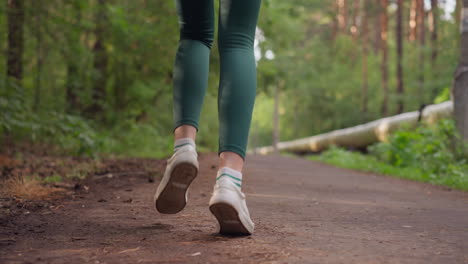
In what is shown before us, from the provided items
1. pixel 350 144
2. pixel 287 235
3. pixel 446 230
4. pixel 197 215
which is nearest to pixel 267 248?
pixel 287 235

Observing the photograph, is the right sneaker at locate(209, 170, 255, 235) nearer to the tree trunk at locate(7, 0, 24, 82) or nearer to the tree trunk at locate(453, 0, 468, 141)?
the tree trunk at locate(7, 0, 24, 82)

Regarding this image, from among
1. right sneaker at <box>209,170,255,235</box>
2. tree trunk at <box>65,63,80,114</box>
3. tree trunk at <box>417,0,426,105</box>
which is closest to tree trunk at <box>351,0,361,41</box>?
tree trunk at <box>417,0,426,105</box>

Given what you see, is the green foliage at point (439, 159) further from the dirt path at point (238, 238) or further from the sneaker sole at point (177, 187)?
the sneaker sole at point (177, 187)

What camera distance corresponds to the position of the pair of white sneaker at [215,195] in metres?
1.95

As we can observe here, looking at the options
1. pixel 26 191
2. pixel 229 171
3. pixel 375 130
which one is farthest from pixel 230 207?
pixel 375 130

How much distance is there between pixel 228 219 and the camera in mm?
1989

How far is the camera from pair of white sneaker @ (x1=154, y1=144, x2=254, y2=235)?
195cm

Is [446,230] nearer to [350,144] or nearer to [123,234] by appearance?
[123,234]

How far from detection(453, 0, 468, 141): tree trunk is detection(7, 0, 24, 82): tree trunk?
5909mm

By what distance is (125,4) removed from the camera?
10969mm

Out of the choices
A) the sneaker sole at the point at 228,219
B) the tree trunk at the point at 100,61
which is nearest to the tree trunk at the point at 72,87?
the tree trunk at the point at 100,61

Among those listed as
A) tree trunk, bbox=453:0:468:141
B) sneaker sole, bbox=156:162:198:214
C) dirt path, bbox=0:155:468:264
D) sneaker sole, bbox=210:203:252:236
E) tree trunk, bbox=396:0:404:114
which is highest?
tree trunk, bbox=396:0:404:114

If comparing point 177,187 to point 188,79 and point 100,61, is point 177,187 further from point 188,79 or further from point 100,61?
point 100,61

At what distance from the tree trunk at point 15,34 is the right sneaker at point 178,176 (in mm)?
4415
